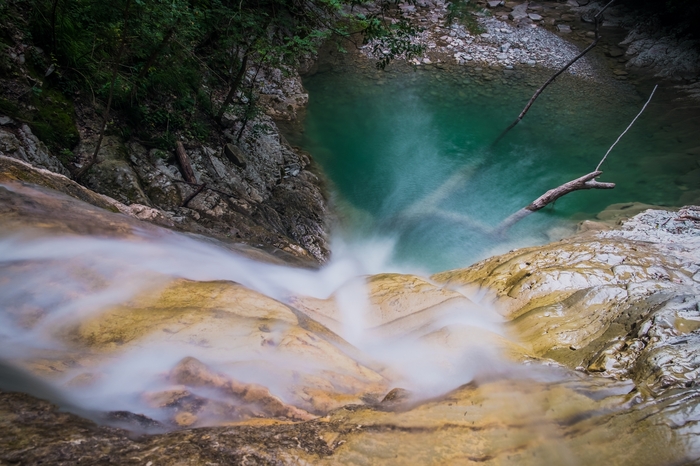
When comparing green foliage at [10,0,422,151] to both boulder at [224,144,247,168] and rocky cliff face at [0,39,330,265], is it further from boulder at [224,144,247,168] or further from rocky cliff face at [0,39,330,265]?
boulder at [224,144,247,168]

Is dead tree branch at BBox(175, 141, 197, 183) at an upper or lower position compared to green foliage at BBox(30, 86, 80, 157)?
upper

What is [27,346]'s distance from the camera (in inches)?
114

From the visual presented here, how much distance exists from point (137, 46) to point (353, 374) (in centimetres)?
617

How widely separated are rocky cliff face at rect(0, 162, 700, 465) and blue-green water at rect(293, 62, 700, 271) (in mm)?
4169

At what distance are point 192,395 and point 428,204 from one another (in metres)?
8.38

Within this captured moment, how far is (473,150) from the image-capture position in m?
12.5

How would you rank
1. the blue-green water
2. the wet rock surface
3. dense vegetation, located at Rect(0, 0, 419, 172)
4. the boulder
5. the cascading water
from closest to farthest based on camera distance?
the wet rock surface < the cascading water < dense vegetation, located at Rect(0, 0, 419, 172) < the boulder < the blue-green water

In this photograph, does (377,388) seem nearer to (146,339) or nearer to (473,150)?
(146,339)

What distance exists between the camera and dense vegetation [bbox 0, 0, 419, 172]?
546cm

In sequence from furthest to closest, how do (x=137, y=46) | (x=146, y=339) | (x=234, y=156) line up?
(x=234, y=156) → (x=137, y=46) → (x=146, y=339)

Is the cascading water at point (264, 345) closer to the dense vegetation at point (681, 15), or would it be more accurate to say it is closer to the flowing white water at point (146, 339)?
the flowing white water at point (146, 339)

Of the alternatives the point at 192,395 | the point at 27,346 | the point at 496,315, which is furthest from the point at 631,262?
the point at 27,346

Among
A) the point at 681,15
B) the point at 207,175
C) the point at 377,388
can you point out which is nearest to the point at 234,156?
the point at 207,175

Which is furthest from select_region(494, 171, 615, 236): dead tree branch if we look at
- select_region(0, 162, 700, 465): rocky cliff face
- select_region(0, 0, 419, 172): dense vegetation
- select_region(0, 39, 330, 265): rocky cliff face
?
select_region(0, 0, 419, 172): dense vegetation
